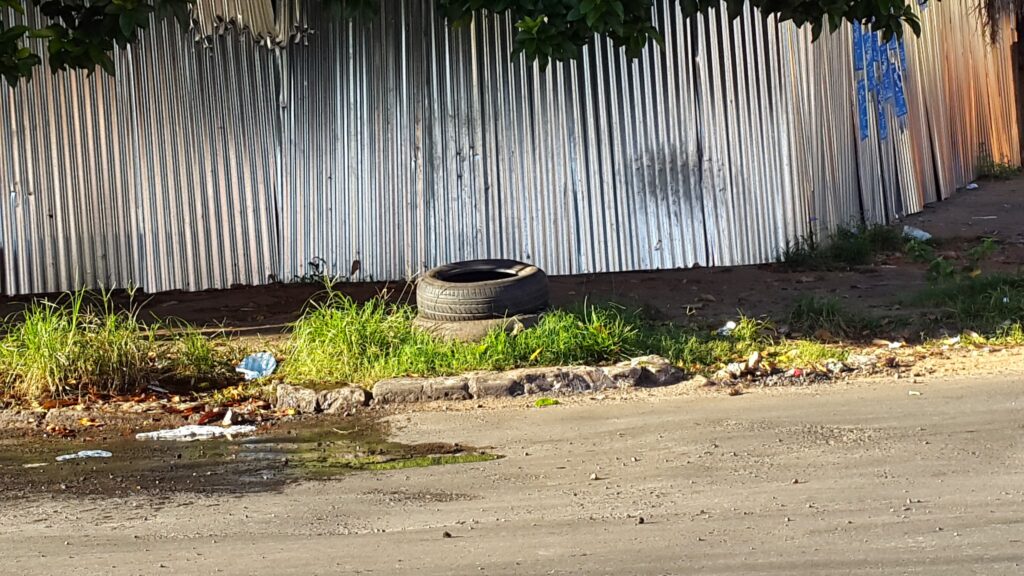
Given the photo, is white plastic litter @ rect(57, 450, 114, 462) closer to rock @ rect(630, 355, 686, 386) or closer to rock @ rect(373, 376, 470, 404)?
rock @ rect(373, 376, 470, 404)

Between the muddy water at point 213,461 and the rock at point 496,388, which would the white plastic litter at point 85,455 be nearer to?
the muddy water at point 213,461

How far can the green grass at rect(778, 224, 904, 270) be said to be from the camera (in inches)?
419

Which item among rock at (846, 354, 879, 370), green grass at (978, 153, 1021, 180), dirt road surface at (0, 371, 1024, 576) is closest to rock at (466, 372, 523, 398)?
dirt road surface at (0, 371, 1024, 576)

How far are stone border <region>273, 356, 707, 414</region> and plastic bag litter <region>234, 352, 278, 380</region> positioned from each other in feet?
2.03

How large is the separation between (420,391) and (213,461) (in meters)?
1.56

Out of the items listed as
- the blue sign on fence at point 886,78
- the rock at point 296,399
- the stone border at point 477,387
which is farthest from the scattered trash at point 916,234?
the rock at point 296,399

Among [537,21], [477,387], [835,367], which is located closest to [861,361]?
[835,367]

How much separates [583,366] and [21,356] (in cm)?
351

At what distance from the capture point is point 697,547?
4.44 m

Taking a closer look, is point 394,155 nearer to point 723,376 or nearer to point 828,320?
point 828,320

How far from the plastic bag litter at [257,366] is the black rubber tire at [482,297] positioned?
1079 mm

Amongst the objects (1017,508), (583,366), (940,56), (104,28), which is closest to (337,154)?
(104,28)

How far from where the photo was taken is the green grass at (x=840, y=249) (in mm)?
10641

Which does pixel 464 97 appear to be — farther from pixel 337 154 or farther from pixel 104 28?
pixel 104 28
